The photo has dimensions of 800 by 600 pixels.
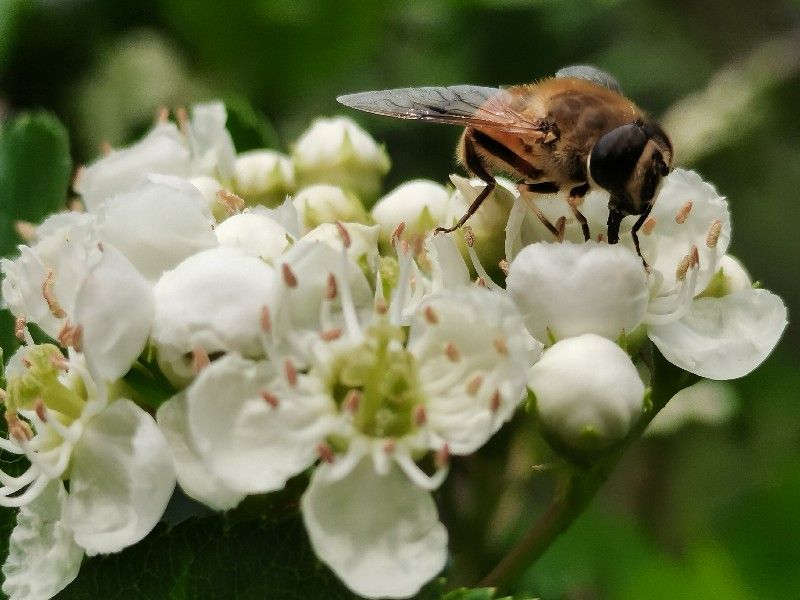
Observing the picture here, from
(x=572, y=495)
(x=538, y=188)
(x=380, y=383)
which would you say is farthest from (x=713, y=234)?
(x=380, y=383)

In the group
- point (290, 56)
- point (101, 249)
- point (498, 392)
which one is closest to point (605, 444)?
point (498, 392)

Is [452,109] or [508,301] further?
[452,109]

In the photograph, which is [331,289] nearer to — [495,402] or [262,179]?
[495,402]

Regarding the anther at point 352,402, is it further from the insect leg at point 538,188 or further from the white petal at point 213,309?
the insect leg at point 538,188

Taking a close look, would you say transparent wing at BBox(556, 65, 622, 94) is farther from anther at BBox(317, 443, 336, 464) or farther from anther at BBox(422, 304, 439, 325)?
anther at BBox(317, 443, 336, 464)

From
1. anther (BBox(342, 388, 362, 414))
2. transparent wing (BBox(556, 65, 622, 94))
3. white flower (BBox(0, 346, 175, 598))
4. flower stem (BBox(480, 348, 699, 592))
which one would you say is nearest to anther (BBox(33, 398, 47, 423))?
white flower (BBox(0, 346, 175, 598))

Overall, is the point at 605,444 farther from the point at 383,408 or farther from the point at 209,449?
the point at 209,449

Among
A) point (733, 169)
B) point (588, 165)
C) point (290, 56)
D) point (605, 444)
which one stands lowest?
point (733, 169)

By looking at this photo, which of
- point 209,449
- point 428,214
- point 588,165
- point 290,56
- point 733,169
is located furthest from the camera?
point 733,169
